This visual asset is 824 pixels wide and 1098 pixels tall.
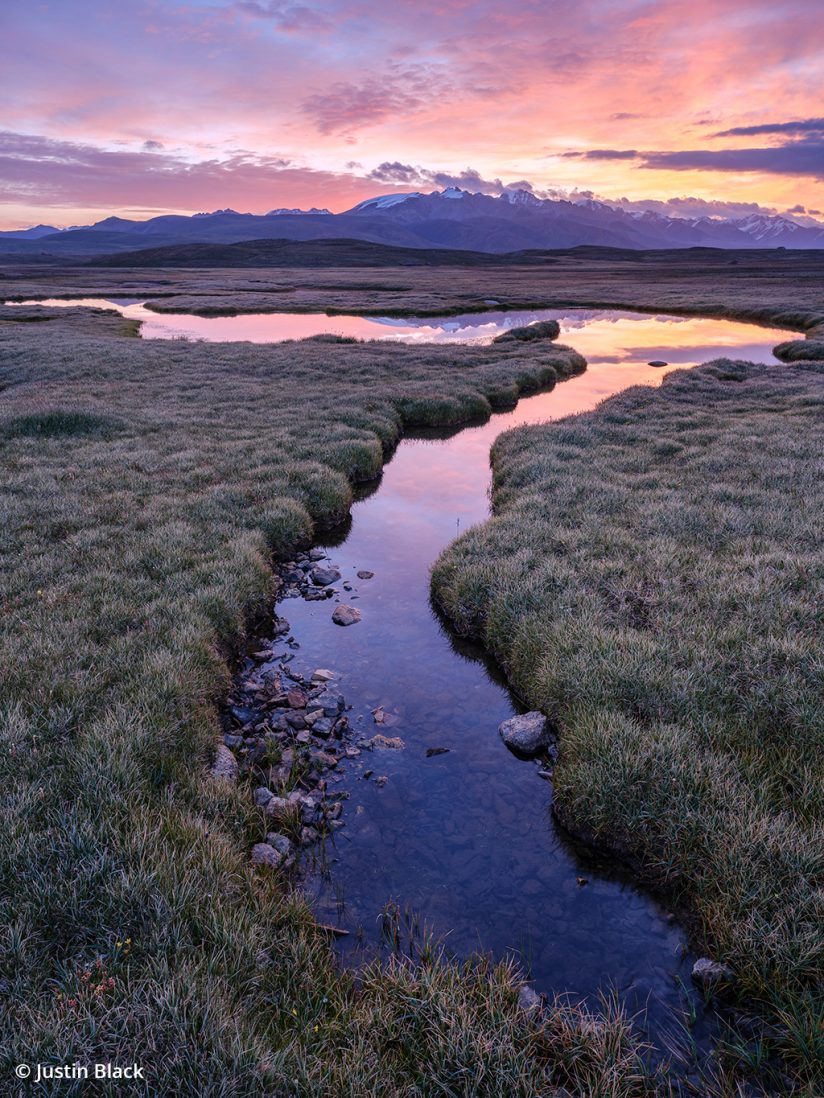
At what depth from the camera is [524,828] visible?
7309mm

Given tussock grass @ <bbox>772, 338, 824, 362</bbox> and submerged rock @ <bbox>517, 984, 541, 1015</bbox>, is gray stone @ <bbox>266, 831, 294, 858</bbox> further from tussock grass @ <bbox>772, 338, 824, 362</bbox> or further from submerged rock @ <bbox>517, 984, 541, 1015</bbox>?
tussock grass @ <bbox>772, 338, 824, 362</bbox>

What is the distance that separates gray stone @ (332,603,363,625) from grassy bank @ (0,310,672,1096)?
1500 millimetres

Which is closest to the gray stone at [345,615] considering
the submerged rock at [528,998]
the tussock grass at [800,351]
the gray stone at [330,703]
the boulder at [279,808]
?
the gray stone at [330,703]

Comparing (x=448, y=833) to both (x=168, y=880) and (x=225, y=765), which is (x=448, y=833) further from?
(x=168, y=880)

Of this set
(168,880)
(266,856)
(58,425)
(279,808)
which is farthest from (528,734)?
(58,425)

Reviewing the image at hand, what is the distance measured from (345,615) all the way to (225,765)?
4788 millimetres

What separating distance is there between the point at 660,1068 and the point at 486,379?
32.6 m

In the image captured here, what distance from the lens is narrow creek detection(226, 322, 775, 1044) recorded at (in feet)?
18.7

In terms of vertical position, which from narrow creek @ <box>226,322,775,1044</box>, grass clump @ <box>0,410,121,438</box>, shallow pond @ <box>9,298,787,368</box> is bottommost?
narrow creek @ <box>226,322,775,1044</box>

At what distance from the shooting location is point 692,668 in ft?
28.0

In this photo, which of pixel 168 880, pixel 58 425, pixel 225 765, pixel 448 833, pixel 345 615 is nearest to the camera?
pixel 168 880

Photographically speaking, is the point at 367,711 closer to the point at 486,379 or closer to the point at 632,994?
the point at 632,994

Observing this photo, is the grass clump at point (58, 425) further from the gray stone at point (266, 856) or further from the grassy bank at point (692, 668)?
the gray stone at point (266, 856)

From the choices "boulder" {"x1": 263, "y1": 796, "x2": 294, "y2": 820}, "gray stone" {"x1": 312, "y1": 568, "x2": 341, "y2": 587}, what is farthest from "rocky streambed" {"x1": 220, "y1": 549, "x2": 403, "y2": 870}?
"gray stone" {"x1": 312, "y1": 568, "x2": 341, "y2": 587}
